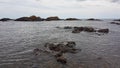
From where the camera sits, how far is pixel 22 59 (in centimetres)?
1705

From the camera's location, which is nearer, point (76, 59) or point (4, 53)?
point (76, 59)

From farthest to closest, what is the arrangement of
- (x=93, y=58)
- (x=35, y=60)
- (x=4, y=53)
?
(x=4, y=53)
(x=93, y=58)
(x=35, y=60)

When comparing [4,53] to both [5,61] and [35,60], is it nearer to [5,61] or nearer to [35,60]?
[5,61]

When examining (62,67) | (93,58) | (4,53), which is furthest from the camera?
(4,53)

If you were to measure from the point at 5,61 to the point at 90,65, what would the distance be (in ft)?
26.9

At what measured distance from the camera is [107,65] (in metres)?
A: 15.5

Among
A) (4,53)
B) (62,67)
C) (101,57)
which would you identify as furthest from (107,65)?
(4,53)

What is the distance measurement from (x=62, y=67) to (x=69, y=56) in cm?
373

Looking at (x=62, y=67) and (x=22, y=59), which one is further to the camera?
(x=22, y=59)

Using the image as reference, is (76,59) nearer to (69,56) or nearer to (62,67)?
(69,56)

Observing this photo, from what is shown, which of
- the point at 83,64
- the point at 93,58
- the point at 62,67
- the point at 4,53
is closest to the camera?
the point at 62,67

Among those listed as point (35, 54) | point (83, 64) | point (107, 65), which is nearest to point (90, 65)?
point (83, 64)

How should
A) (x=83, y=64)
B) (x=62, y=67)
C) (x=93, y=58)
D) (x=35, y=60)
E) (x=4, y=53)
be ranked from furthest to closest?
(x=4, y=53) → (x=93, y=58) → (x=35, y=60) → (x=83, y=64) → (x=62, y=67)

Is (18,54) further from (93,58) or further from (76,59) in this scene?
(93,58)
